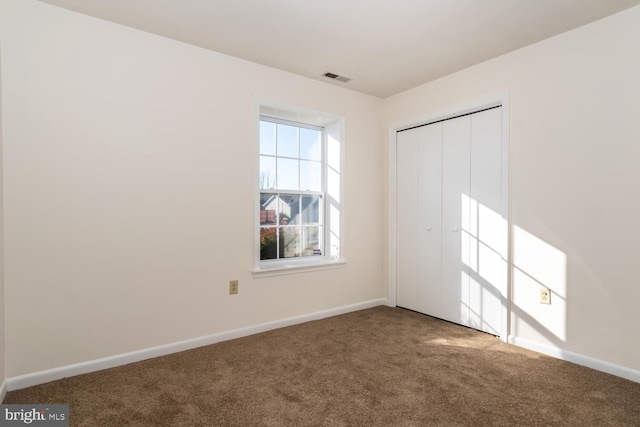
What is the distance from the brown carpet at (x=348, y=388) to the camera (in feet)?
6.04

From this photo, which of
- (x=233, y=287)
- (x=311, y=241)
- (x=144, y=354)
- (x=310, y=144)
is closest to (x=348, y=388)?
(x=233, y=287)

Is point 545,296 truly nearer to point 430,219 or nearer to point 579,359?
point 579,359

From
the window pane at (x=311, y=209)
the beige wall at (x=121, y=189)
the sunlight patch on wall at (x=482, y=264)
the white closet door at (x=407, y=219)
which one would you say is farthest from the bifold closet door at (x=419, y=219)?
the beige wall at (x=121, y=189)

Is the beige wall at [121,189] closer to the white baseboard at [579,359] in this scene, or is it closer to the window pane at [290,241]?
the window pane at [290,241]

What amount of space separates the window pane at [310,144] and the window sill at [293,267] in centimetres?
114

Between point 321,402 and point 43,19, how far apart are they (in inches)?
115

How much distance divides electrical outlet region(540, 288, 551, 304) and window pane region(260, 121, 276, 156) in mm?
2635

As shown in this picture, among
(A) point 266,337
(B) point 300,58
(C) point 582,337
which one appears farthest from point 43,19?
(C) point 582,337

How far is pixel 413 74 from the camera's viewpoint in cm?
336

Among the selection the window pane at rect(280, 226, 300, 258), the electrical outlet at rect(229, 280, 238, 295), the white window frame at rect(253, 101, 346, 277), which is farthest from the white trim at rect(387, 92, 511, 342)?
the electrical outlet at rect(229, 280, 238, 295)

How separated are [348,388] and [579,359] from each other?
1707mm

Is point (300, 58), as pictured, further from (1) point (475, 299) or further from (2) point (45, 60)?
(1) point (475, 299)

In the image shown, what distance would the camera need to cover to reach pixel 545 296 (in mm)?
2672

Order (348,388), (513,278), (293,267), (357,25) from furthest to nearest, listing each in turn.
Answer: (293,267)
(513,278)
(357,25)
(348,388)
